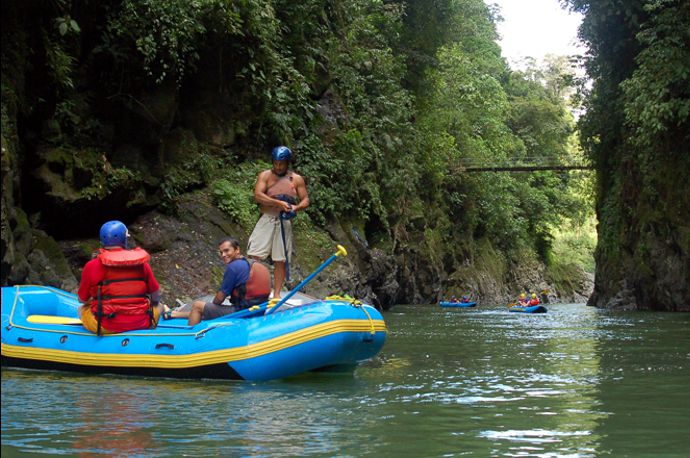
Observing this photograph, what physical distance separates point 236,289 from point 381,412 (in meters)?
2.49

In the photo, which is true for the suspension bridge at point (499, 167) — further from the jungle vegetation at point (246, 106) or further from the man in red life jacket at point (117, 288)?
the man in red life jacket at point (117, 288)

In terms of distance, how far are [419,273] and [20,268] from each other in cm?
2567

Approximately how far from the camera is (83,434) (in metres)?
4.71

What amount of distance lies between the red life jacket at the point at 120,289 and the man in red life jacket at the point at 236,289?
1.99ft

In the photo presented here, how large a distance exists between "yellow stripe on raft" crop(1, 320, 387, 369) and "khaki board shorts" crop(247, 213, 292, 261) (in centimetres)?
150

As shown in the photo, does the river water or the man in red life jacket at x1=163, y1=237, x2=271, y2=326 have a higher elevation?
the man in red life jacket at x1=163, y1=237, x2=271, y2=326

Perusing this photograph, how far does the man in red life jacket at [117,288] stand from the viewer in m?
7.06

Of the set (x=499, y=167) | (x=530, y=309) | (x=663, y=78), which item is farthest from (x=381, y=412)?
(x=499, y=167)

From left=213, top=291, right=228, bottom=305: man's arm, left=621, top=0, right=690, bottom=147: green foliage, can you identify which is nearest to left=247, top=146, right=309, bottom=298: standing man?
left=213, top=291, right=228, bottom=305: man's arm

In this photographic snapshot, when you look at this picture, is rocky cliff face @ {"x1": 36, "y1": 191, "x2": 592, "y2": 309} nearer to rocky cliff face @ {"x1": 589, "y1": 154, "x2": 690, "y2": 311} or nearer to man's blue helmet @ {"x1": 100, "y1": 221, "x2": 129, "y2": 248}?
man's blue helmet @ {"x1": 100, "y1": 221, "x2": 129, "y2": 248}

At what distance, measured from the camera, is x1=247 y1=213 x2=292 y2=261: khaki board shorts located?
852cm

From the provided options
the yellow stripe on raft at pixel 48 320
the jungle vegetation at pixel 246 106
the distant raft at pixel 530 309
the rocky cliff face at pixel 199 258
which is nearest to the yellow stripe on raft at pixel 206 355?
the yellow stripe on raft at pixel 48 320

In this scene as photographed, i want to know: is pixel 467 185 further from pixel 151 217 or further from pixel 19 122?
pixel 19 122

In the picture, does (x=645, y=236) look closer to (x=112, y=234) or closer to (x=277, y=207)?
(x=277, y=207)
